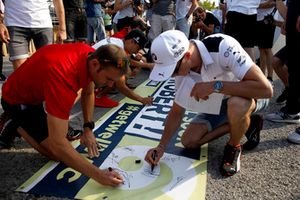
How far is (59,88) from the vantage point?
1.77 meters

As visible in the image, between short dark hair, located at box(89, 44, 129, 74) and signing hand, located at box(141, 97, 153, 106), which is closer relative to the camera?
short dark hair, located at box(89, 44, 129, 74)

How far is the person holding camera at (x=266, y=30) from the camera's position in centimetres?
449

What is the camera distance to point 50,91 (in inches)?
68.9

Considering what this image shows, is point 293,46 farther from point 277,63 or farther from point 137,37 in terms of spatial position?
point 137,37

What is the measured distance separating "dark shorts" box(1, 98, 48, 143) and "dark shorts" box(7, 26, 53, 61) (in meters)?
0.68

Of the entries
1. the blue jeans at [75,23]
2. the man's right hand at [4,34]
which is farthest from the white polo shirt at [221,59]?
the blue jeans at [75,23]

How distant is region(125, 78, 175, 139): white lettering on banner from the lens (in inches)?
115

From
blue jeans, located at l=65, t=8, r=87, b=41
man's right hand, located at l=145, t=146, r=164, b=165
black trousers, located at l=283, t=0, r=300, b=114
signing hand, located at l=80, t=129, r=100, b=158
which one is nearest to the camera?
man's right hand, located at l=145, t=146, r=164, b=165

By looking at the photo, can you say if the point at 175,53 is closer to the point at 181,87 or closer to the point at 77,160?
the point at 181,87

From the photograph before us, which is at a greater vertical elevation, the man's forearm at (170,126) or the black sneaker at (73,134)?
the man's forearm at (170,126)

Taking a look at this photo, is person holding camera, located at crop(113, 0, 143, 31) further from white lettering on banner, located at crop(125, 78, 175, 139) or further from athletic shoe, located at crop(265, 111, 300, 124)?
athletic shoe, located at crop(265, 111, 300, 124)

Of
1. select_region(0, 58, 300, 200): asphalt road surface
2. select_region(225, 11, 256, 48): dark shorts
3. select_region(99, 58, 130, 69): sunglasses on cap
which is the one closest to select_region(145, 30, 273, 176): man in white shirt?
select_region(0, 58, 300, 200): asphalt road surface

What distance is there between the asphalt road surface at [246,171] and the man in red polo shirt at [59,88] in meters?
0.25

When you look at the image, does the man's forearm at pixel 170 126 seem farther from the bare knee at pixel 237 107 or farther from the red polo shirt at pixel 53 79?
the red polo shirt at pixel 53 79
